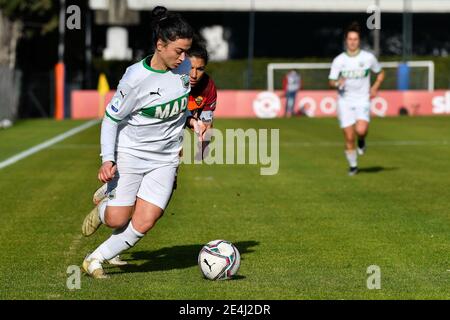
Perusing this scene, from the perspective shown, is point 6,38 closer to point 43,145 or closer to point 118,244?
point 43,145

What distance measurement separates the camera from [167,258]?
34.9ft

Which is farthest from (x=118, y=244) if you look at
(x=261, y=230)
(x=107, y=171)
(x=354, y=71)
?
(x=354, y=71)

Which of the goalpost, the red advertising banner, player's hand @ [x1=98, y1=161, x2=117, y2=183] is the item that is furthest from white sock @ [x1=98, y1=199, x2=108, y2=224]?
the goalpost

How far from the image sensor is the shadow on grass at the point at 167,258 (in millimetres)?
10023

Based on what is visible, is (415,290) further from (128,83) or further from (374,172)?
(374,172)

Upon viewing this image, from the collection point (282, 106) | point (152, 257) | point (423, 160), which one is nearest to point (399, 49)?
point (282, 106)

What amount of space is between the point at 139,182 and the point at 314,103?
129 ft

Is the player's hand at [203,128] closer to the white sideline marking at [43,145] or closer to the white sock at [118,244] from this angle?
the white sock at [118,244]

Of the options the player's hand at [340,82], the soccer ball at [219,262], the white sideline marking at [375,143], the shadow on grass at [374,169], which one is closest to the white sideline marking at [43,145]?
the white sideline marking at [375,143]

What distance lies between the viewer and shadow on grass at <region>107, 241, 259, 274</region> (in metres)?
10.0

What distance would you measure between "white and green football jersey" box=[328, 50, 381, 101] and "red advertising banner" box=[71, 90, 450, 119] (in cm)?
2803

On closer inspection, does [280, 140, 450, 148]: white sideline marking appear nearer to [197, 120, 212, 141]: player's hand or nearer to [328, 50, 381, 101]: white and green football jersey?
[328, 50, 381, 101]: white and green football jersey

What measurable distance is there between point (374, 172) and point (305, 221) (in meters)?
6.86
